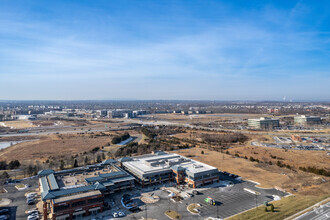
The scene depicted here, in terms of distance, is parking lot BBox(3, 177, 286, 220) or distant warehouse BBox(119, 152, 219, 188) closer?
parking lot BBox(3, 177, 286, 220)

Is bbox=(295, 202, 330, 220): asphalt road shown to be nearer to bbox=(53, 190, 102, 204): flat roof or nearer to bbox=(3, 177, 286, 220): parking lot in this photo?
bbox=(3, 177, 286, 220): parking lot

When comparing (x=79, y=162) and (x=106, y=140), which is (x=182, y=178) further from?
(x=106, y=140)

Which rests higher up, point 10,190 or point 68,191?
point 68,191

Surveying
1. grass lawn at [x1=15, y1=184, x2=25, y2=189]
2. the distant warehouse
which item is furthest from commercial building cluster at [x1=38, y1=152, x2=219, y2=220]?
grass lawn at [x1=15, y1=184, x2=25, y2=189]

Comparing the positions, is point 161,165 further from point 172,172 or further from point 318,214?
point 318,214

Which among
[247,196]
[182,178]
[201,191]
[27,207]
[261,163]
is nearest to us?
[27,207]

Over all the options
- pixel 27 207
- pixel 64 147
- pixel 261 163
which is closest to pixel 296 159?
pixel 261 163

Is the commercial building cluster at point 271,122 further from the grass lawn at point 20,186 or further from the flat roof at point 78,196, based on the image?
the grass lawn at point 20,186
